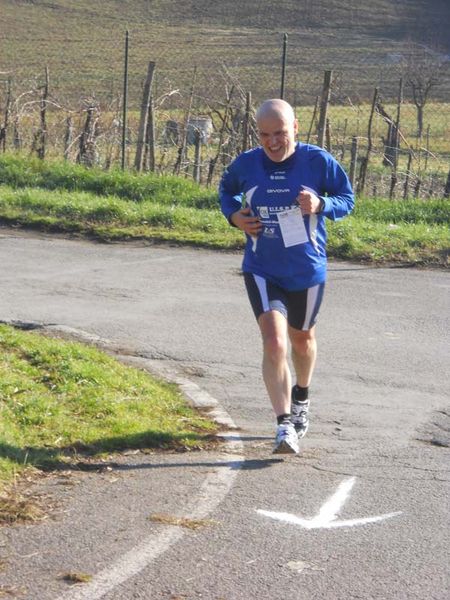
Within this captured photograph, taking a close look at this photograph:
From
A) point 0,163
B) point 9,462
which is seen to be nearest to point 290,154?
point 9,462

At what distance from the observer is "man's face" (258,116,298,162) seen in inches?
277

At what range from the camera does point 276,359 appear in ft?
23.3

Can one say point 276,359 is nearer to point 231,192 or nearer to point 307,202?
point 307,202

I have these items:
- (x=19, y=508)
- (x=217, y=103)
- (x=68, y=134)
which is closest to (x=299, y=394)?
(x=19, y=508)

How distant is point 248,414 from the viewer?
8062 mm

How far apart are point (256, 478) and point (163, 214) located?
8711 mm

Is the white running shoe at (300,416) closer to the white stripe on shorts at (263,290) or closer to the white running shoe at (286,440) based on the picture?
the white running shoe at (286,440)

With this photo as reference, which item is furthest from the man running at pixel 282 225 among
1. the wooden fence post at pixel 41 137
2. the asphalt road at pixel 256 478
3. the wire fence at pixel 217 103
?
the wooden fence post at pixel 41 137

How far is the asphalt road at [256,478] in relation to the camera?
529 centimetres

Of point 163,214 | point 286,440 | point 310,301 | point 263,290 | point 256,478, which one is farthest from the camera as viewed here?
point 163,214

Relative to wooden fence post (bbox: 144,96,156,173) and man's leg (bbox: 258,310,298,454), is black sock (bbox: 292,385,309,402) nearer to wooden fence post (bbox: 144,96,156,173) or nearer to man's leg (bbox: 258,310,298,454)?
man's leg (bbox: 258,310,298,454)

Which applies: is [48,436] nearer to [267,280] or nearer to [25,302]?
[267,280]

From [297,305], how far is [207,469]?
1.16 metres

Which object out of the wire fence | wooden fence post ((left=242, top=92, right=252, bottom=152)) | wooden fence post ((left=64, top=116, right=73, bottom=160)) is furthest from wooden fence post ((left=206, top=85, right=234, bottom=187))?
wooden fence post ((left=64, top=116, right=73, bottom=160))
